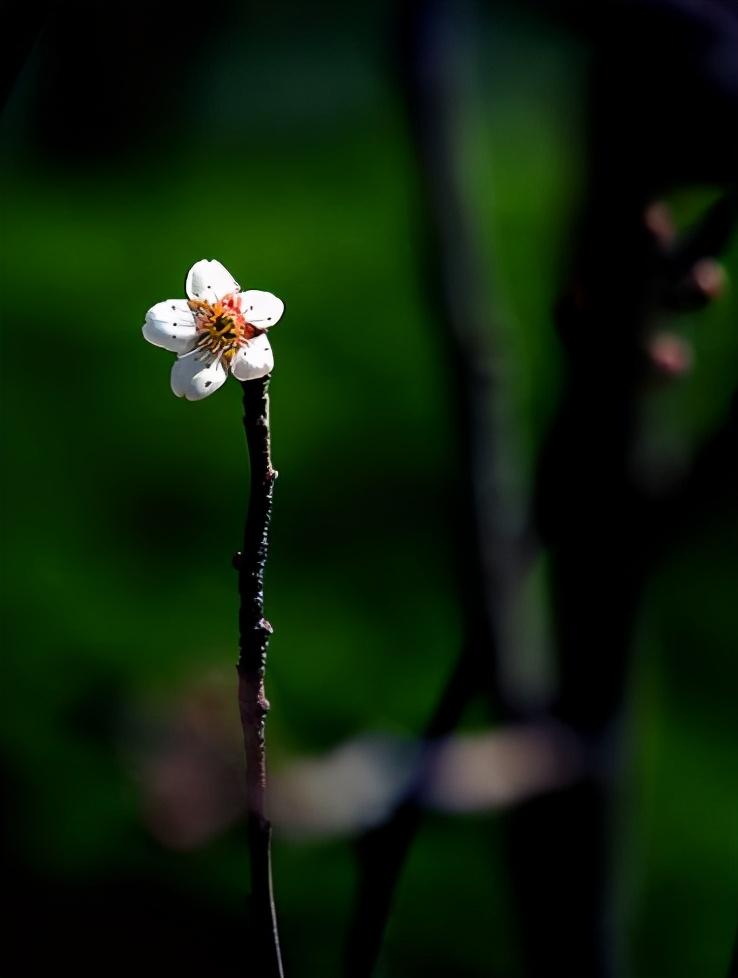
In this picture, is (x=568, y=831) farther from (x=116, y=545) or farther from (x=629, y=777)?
(x=116, y=545)

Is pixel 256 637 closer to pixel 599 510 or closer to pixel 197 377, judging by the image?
pixel 197 377

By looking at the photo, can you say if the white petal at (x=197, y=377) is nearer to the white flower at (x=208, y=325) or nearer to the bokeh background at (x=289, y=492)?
the white flower at (x=208, y=325)

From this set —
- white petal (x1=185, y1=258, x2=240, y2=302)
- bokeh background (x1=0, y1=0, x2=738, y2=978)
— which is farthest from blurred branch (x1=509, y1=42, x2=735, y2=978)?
white petal (x1=185, y1=258, x2=240, y2=302)

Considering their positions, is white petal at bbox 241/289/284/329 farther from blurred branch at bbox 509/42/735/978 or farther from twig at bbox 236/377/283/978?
blurred branch at bbox 509/42/735/978

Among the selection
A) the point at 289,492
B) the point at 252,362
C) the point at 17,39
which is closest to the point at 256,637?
the point at 252,362

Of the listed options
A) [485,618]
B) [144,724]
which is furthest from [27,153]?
[485,618]
